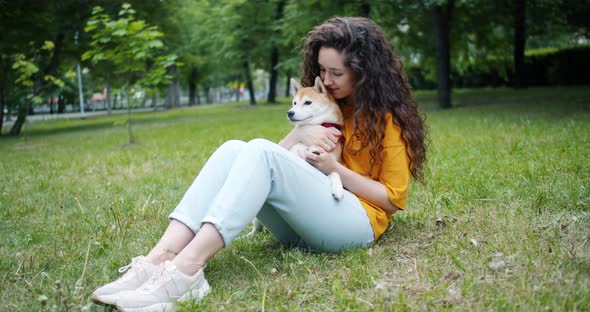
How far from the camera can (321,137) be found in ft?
10.1

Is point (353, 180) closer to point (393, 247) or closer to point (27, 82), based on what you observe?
point (393, 247)

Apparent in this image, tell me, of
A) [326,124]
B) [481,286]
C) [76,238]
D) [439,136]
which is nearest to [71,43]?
[439,136]

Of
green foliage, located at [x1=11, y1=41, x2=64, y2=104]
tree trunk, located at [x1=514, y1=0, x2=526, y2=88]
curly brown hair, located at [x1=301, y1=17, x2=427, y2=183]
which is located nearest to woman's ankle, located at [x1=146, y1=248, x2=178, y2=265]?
curly brown hair, located at [x1=301, y1=17, x2=427, y2=183]

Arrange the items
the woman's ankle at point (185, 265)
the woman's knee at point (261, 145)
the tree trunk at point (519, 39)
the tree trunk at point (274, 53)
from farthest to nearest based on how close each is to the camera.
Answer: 1. the tree trunk at point (274, 53)
2. the tree trunk at point (519, 39)
3. the woman's knee at point (261, 145)
4. the woman's ankle at point (185, 265)

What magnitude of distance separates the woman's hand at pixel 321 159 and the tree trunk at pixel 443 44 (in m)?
12.7

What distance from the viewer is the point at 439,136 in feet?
27.1

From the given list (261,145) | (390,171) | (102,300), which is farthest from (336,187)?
(102,300)

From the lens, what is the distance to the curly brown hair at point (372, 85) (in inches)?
117

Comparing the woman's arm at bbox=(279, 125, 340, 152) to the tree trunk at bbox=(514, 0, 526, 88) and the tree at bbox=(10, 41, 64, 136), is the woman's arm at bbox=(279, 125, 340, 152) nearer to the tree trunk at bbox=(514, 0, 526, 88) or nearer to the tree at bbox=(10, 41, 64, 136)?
the tree at bbox=(10, 41, 64, 136)

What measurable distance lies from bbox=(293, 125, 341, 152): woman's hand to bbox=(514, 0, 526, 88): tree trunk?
15.9 meters

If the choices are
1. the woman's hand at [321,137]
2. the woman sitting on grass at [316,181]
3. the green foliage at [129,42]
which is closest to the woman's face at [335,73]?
the woman sitting on grass at [316,181]

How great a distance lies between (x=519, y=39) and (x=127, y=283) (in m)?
22.0

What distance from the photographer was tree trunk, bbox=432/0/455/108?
48.3ft

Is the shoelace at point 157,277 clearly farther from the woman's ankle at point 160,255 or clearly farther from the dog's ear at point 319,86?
the dog's ear at point 319,86
